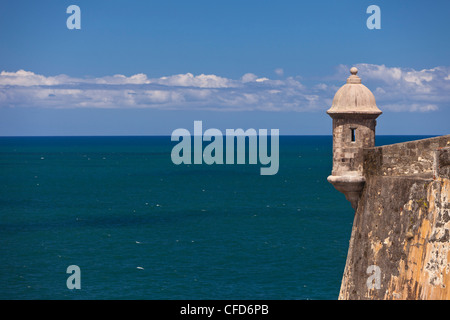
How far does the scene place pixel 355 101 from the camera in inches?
724

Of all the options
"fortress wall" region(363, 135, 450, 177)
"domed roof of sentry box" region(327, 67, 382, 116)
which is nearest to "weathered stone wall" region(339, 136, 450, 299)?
"fortress wall" region(363, 135, 450, 177)

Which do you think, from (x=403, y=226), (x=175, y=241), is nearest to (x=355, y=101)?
(x=403, y=226)

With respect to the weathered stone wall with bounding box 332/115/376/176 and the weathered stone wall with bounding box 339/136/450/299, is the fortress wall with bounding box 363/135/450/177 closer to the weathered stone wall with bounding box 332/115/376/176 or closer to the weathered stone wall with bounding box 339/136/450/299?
the weathered stone wall with bounding box 339/136/450/299

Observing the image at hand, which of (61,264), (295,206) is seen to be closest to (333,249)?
(61,264)

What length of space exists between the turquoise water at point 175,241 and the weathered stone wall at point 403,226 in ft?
65.9

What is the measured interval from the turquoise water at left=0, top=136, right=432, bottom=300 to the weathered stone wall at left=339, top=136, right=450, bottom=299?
20075mm

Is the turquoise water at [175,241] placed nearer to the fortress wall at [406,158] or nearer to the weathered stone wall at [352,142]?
the weathered stone wall at [352,142]

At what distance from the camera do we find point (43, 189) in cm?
9669

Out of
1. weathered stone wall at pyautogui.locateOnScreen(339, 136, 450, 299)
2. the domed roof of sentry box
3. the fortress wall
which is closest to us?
weathered stone wall at pyautogui.locateOnScreen(339, 136, 450, 299)

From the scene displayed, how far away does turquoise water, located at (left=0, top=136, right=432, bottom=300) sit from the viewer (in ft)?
131

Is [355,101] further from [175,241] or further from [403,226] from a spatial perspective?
[175,241]

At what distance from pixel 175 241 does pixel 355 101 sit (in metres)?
37.0
